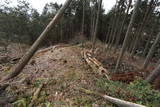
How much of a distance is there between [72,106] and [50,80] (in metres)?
1.74

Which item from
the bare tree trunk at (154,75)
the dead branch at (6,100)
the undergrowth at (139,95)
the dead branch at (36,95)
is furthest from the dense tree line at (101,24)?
the dead branch at (6,100)

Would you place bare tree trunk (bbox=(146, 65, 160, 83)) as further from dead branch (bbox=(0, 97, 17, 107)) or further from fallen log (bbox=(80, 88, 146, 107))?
dead branch (bbox=(0, 97, 17, 107))

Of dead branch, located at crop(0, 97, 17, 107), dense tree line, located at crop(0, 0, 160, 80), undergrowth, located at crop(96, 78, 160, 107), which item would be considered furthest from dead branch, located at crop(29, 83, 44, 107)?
dense tree line, located at crop(0, 0, 160, 80)

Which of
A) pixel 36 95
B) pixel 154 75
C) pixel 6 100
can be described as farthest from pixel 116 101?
pixel 6 100

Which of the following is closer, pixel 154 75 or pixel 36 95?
pixel 36 95

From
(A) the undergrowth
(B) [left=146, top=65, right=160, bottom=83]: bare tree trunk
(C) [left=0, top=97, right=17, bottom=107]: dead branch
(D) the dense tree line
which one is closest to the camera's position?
(C) [left=0, top=97, right=17, bottom=107]: dead branch

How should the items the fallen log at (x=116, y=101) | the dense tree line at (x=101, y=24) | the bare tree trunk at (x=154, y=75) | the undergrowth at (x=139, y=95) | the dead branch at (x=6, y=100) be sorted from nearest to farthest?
the fallen log at (x=116, y=101), the dead branch at (x=6, y=100), the undergrowth at (x=139, y=95), the bare tree trunk at (x=154, y=75), the dense tree line at (x=101, y=24)

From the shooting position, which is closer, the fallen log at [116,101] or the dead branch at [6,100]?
the fallen log at [116,101]

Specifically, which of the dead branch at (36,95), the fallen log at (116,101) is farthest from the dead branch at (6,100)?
the fallen log at (116,101)

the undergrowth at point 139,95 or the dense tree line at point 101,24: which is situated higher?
the dense tree line at point 101,24

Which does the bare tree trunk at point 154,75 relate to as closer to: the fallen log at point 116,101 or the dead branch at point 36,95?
the fallen log at point 116,101

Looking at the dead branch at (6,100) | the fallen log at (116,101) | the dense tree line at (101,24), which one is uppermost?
the dense tree line at (101,24)

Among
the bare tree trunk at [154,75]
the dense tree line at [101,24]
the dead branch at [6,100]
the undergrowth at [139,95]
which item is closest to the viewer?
the dead branch at [6,100]

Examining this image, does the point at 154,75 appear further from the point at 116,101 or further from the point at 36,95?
the point at 36,95
